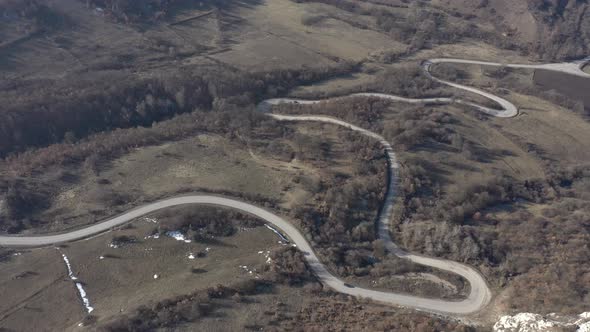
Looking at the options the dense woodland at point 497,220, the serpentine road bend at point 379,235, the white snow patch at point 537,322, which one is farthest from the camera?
the dense woodland at point 497,220

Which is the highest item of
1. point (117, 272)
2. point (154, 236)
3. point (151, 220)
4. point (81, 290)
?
point (151, 220)

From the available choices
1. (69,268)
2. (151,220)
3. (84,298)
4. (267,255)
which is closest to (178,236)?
(151,220)

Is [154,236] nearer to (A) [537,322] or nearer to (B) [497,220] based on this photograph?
(A) [537,322]

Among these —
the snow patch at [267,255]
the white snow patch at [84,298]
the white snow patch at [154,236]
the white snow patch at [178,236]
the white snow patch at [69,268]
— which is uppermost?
the snow patch at [267,255]

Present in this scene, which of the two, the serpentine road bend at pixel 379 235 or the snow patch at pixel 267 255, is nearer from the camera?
the serpentine road bend at pixel 379 235

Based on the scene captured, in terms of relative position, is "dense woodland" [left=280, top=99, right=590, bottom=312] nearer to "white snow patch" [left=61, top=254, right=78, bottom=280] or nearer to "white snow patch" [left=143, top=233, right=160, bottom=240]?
"white snow patch" [left=143, top=233, right=160, bottom=240]

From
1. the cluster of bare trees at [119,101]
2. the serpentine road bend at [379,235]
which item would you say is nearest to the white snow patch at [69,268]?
the serpentine road bend at [379,235]

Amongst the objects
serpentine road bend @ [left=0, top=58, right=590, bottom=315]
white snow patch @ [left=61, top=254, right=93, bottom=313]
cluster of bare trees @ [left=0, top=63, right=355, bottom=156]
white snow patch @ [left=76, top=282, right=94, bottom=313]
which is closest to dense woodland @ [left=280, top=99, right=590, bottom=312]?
serpentine road bend @ [left=0, top=58, right=590, bottom=315]

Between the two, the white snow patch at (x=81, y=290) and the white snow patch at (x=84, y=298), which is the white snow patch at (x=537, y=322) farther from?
the white snow patch at (x=81, y=290)

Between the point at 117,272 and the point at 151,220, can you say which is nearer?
the point at 117,272
